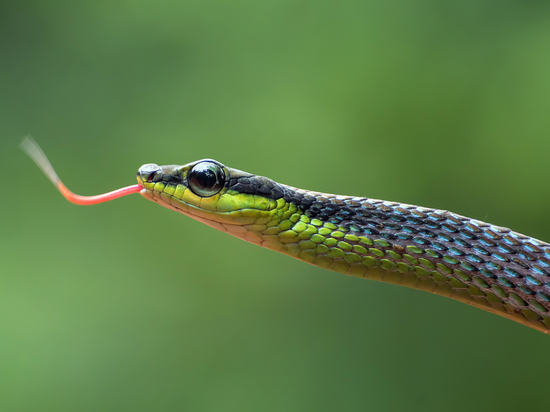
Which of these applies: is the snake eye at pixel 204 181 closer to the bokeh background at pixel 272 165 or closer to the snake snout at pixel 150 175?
the snake snout at pixel 150 175

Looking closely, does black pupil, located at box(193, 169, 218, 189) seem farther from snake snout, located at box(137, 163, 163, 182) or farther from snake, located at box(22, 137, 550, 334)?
snake snout, located at box(137, 163, 163, 182)

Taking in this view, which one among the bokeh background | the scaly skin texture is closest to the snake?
the scaly skin texture

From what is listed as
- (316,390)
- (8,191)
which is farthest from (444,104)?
(8,191)

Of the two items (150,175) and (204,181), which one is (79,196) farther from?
(204,181)

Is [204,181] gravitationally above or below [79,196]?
above

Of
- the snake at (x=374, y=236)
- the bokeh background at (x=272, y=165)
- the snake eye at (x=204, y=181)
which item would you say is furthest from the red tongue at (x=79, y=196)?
the bokeh background at (x=272, y=165)

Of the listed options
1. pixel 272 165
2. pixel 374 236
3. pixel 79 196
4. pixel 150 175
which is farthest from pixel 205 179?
pixel 272 165
